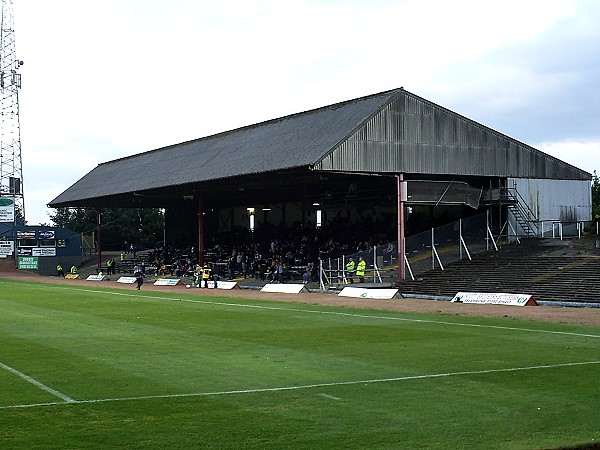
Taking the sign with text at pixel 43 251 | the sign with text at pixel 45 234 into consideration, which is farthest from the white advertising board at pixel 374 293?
the sign with text at pixel 45 234

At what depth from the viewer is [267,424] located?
10312 mm

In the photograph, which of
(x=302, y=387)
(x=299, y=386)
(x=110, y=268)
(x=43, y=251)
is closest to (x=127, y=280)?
(x=110, y=268)

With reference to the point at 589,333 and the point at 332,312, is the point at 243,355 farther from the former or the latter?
the point at 332,312

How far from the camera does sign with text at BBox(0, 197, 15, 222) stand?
89.0 metres

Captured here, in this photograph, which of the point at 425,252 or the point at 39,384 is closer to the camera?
the point at 39,384

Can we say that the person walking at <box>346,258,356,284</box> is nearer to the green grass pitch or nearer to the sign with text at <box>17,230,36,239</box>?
the green grass pitch

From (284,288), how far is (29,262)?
46.5 meters

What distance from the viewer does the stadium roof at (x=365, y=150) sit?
4472 cm

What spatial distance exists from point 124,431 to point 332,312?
20293mm

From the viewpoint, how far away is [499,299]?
34250 millimetres

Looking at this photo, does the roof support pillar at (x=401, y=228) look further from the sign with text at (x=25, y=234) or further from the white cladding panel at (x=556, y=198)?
the sign with text at (x=25, y=234)

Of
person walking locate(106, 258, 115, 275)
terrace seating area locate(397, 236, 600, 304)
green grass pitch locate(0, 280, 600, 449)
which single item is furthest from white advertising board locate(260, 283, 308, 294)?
person walking locate(106, 258, 115, 275)

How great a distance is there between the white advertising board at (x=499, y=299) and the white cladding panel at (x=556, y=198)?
15483 mm

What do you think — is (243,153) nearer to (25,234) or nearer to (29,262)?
(29,262)
